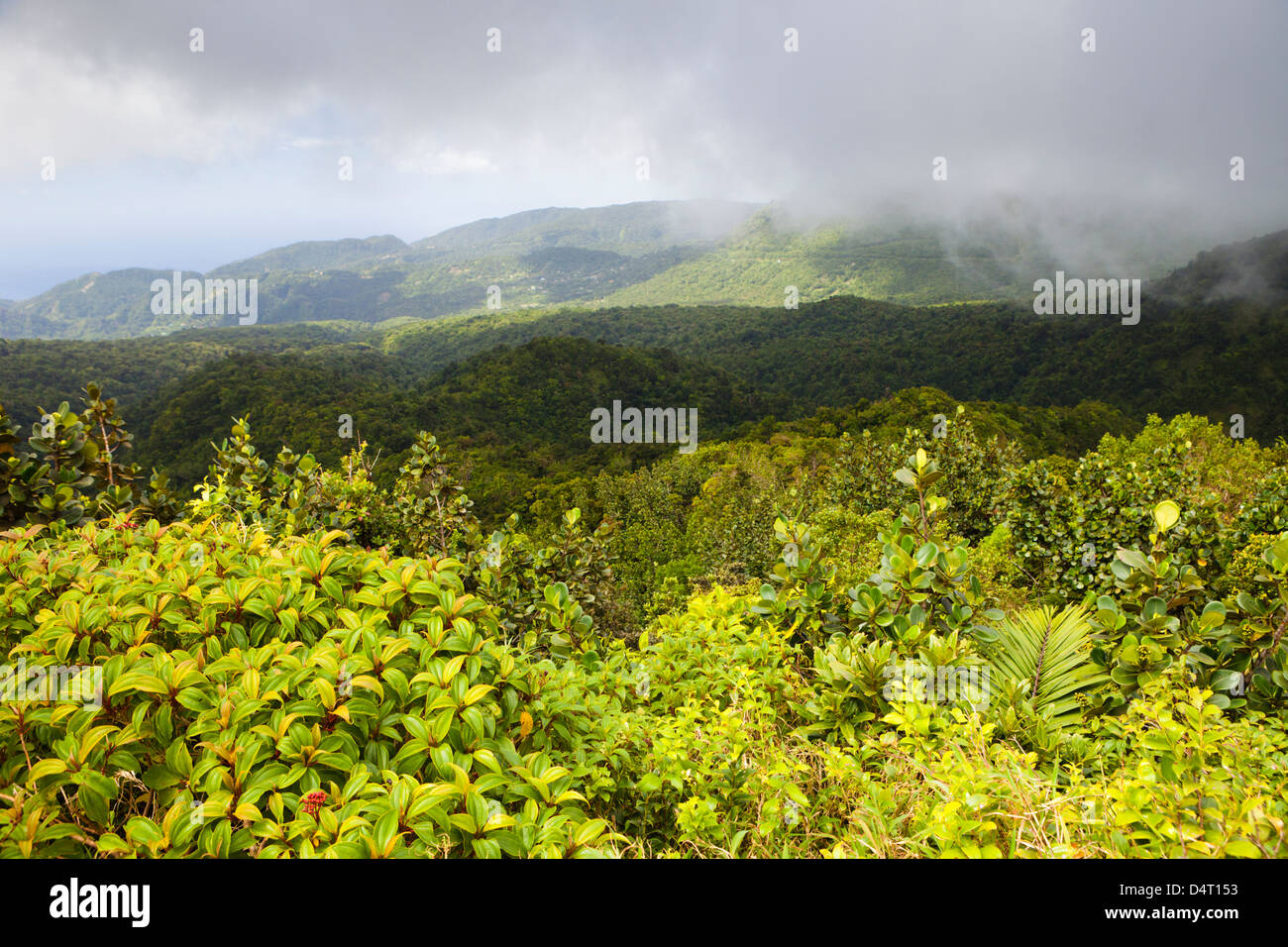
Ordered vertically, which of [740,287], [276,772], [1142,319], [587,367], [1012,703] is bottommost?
[1012,703]

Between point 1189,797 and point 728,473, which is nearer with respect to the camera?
point 1189,797

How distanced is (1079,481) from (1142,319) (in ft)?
304

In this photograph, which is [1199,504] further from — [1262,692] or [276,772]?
[276,772]

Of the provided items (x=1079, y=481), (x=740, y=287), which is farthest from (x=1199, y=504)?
(x=740, y=287)

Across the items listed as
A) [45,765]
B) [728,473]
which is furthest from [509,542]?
→ [728,473]

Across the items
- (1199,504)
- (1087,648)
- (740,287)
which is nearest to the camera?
(1087,648)

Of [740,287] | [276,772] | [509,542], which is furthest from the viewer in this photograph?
[740,287]

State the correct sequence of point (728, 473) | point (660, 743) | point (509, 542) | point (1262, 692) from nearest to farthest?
point (660, 743) → point (1262, 692) → point (509, 542) → point (728, 473)

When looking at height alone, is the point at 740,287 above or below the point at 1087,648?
above

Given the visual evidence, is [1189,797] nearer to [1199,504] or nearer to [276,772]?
[276,772]

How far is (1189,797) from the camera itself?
1532 millimetres

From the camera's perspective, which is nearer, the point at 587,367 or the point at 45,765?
the point at 45,765

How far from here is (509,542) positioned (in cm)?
388
